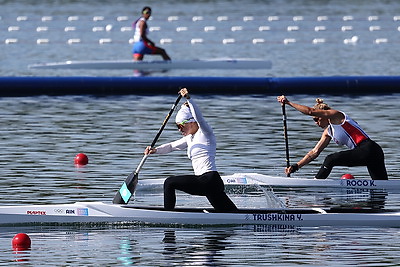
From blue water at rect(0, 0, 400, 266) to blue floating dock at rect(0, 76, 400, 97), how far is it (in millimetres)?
391

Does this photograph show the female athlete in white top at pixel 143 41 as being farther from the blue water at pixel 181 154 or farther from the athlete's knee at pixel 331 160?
the athlete's knee at pixel 331 160

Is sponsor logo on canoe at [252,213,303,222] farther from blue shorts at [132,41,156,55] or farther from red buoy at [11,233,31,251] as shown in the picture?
blue shorts at [132,41,156,55]

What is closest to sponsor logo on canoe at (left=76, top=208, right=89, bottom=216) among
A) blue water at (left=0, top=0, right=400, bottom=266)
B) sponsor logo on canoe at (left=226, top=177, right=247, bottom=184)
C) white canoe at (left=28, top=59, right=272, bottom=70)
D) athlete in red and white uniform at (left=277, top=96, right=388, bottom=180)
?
blue water at (left=0, top=0, right=400, bottom=266)

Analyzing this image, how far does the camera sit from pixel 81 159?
21.6 meters

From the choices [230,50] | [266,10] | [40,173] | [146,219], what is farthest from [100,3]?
[146,219]

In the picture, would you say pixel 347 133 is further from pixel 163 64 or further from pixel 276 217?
pixel 163 64

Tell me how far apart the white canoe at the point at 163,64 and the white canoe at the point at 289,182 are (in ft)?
56.6

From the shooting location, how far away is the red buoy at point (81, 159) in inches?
850

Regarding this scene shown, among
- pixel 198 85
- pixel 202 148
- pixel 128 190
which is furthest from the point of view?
pixel 198 85

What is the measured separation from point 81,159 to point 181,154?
→ 2204mm

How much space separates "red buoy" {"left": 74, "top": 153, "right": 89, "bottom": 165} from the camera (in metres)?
21.6

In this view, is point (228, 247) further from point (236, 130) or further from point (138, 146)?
point (236, 130)

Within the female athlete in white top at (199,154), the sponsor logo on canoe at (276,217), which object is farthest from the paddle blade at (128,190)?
the sponsor logo on canoe at (276,217)

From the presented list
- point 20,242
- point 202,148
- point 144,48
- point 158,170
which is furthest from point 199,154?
point 144,48
